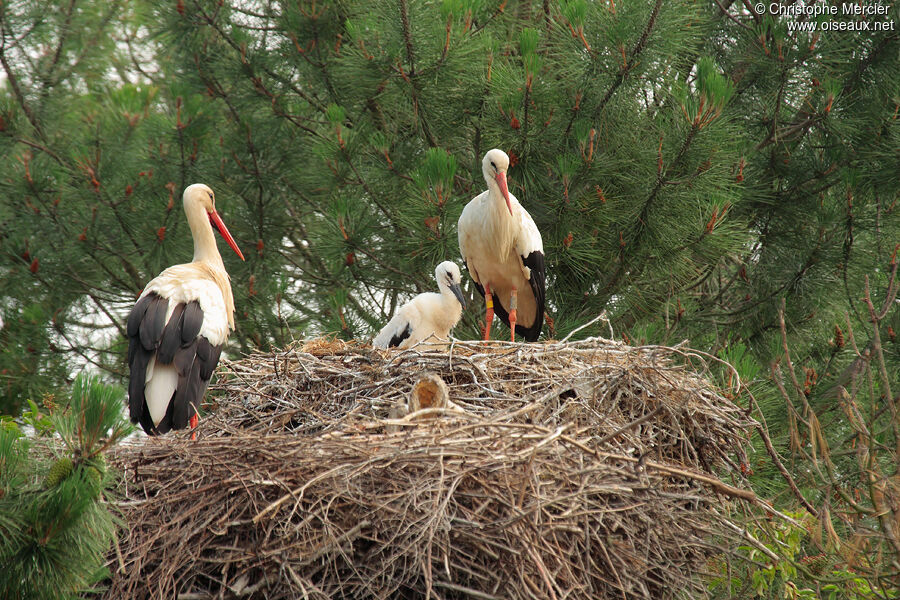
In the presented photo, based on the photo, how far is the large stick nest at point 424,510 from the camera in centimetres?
307

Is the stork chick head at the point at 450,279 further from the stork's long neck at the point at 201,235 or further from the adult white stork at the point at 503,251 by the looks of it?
the stork's long neck at the point at 201,235

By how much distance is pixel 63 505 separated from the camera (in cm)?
258

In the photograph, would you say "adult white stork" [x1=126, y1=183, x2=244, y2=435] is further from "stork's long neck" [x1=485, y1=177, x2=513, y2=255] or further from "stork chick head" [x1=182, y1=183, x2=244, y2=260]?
"stork's long neck" [x1=485, y1=177, x2=513, y2=255]

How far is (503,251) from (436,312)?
541mm

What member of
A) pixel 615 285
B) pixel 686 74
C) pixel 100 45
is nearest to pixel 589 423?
pixel 615 285

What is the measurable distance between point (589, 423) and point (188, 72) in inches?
195

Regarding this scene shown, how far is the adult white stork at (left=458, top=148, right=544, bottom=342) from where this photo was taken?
5559mm

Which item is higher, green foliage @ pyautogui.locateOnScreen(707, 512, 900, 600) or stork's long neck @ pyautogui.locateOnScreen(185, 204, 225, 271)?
stork's long neck @ pyautogui.locateOnScreen(185, 204, 225, 271)

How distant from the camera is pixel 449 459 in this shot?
3.25 meters

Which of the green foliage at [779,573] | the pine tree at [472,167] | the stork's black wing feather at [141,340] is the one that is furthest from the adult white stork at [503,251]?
the green foliage at [779,573]

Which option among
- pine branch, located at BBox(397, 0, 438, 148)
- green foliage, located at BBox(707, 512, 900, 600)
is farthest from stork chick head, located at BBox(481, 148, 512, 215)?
green foliage, located at BBox(707, 512, 900, 600)

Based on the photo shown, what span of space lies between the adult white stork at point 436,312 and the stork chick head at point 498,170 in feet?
1.72

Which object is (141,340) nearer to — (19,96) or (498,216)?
(498,216)

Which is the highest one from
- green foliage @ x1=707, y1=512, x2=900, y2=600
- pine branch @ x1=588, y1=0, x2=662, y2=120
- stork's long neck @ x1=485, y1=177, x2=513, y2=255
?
pine branch @ x1=588, y1=0, x2=662, y2=120
